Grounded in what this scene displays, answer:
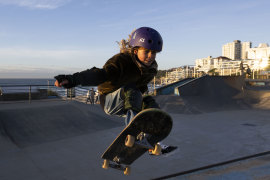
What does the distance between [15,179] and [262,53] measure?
7667 inches

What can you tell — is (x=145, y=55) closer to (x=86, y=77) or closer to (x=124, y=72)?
(x=124, y=72)

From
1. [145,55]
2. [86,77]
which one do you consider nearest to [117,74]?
[86,77]

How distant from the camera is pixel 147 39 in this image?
279cm

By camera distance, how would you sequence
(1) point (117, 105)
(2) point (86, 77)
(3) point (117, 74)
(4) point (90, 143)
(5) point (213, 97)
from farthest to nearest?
(5) point (213, 97) < (4) point (90, 143) < (1) point (117, 105) < (3) point (117, 74) < (2) point (86, 77)

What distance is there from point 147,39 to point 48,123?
7.33 metres

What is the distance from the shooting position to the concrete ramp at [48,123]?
25.0 ft

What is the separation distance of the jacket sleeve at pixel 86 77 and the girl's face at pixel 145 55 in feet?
1.87

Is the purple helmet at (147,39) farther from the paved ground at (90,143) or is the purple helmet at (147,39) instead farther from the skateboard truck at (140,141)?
the paved ground at (90,143)

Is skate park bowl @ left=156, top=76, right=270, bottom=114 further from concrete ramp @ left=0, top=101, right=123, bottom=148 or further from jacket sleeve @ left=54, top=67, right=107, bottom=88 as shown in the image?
jacket sleeve @ left=54, top=67, right=107, bottom=88

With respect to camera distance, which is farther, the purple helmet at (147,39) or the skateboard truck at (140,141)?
the skateboard truck at (140,141)

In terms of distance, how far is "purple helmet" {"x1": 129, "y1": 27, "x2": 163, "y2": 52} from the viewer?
2.79 metres

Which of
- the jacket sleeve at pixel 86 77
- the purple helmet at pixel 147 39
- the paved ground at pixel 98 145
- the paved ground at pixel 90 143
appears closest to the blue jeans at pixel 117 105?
the jacket sleeve at pixel 86 77

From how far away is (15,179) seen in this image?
187 inches

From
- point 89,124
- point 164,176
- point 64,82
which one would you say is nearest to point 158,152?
point 64,82
